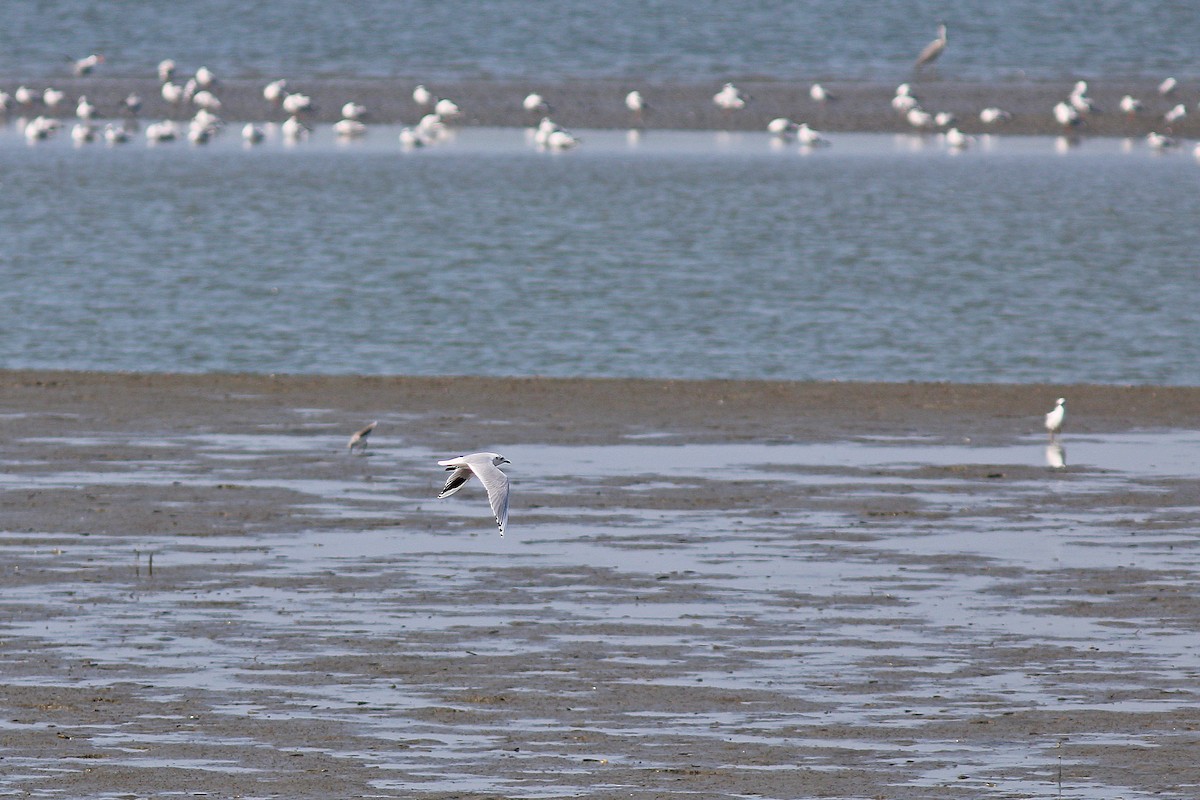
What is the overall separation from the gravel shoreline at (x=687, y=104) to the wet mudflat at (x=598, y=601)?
43421 mm

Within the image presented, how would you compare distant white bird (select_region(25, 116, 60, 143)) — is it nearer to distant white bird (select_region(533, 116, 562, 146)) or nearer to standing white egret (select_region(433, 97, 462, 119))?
standing white egret (select_region(433, 97, 462, 119))

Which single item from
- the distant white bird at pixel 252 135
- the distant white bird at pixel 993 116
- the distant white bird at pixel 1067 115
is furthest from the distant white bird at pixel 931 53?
the distant white bird at pixel 252 135

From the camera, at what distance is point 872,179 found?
178 feet

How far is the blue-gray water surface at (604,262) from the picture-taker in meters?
29.2

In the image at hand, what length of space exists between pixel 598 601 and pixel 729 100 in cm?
5022

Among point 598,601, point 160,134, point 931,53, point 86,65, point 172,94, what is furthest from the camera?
point 931,53

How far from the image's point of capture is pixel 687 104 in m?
67.8

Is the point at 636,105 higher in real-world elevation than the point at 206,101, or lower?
higher

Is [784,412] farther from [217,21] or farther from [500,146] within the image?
[217,21]

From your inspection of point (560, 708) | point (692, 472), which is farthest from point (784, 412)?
point (560, 708)

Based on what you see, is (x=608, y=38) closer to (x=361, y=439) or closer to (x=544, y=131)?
(x=544, y=131)

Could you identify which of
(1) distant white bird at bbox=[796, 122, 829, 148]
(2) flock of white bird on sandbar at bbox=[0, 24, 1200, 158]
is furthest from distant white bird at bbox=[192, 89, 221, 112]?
(1) distant white bird at bbox=[796, 122, 829, 148]

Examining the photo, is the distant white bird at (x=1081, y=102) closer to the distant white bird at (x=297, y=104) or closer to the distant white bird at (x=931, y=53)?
the distant white bird at (x=931, y=53)

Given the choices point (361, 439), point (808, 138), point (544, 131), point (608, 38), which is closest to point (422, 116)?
point (544, 131)
